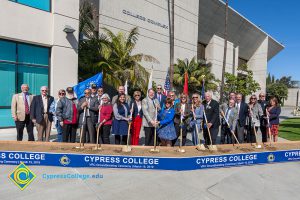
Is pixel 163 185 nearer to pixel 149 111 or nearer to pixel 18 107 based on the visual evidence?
pixel 149 111

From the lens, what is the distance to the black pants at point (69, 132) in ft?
21.0

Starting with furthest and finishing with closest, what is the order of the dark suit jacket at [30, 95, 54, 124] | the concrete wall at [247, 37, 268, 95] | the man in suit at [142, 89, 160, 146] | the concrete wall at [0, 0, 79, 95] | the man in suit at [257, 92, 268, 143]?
the concrete wall at [247, 37, 268, 95] → the concrete wall at [0, 0, 79, 95] → the man in suit at [257, 92, 268, 143] → the dark suit jacket at [30, 95, 54, 124] → the man in suit at [142, 89, 160, 146]

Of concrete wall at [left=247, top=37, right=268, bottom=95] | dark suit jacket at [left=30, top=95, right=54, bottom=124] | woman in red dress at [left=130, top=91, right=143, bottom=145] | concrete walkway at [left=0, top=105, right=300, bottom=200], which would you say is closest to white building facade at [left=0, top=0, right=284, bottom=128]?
dark suit jacket at [left=30, top=95, right=54, bottom=124]

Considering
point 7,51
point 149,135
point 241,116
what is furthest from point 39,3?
point 241,116

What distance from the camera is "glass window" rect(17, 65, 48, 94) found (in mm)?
10000

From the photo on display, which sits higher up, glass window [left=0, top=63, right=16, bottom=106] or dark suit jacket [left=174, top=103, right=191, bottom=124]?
glass window [left=0, top=63, right=16, bottom=106]

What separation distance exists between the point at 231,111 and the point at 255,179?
2395 mm

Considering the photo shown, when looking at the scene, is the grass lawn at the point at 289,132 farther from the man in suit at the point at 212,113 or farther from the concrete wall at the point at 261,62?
the concrete wall at the point at 261,62

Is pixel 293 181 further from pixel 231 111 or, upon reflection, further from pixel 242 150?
pixel 231 111

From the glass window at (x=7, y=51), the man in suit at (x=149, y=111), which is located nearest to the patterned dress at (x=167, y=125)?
the man in suit at (x=149, y=111)

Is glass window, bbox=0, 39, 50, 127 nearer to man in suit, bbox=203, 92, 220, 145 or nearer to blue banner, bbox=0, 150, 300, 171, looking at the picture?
blue banner, bbox=0, 150, 300, 171

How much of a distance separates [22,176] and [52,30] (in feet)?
24.8

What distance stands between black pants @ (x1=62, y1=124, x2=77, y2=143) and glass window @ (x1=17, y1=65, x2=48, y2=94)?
488cm

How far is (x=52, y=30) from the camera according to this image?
407 inches
